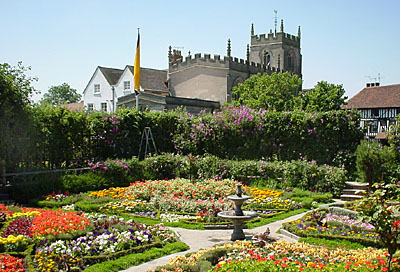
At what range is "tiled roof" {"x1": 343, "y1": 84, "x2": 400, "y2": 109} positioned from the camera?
45344mm

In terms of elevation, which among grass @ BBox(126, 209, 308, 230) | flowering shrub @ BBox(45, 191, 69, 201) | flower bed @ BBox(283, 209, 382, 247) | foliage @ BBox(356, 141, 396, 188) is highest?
foliage @ BBox(356, 141, 396, 188)

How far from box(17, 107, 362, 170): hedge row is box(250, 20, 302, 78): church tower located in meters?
43.2

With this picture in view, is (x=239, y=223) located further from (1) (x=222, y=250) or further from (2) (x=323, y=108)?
(2) (x=323, y=108)

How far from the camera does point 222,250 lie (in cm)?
835

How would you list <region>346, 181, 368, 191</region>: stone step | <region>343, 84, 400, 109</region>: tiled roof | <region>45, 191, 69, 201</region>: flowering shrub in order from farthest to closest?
1. <region>343, 84, 400, 109</region>: tiled roof
2. <region>346, 181, 368, 191</region>: stone step
3. <region>45, 191, 69, 201</region>: flowering shrub

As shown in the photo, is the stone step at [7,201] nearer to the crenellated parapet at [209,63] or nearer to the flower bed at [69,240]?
the flower bed at [69,240]

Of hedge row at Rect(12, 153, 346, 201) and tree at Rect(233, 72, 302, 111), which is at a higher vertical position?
tree at Rect(233, 72, 302, 111)

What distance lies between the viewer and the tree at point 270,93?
42.2 meters

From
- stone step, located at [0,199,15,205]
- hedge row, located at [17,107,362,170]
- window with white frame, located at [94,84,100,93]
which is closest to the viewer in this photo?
stone step, located at [0,199,15,205]

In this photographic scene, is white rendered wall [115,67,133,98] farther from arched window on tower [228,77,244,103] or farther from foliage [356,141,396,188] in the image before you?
foliage [356,141,396,188]

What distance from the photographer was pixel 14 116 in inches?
642

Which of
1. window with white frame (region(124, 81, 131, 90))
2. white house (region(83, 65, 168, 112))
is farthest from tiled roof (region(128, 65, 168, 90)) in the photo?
window with white frame (region(124, 81, 131, 90))

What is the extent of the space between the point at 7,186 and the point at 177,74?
33.4 m

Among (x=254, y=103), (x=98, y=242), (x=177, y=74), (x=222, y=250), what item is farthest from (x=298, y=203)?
(x=177, y=74)
